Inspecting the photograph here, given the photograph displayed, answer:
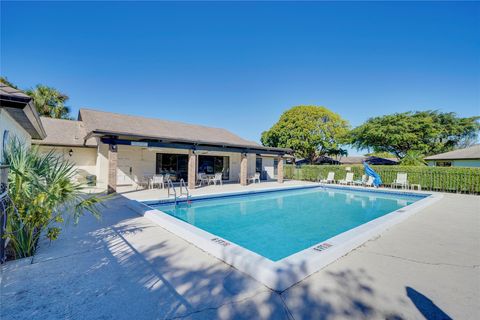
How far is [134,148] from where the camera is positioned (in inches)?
595

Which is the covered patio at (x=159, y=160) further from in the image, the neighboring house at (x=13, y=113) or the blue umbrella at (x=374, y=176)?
the blue umbrella at (x=374, y=176)

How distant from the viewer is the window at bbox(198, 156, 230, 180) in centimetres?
1936

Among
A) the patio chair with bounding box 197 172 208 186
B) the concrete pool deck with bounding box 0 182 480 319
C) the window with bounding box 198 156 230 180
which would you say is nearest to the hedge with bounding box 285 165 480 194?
the window with bounding box 198 156 230 180

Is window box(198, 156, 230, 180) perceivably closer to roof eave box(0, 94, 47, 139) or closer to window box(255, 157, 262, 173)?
window box(255, 157, 262, 173)

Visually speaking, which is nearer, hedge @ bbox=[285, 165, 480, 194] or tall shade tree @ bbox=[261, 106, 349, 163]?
hedge @ bbox=[285, 165, 480, 194]

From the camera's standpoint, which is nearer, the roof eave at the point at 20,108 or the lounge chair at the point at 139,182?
the roof eave at the point at 20,108

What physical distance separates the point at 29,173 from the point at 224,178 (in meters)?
16.9

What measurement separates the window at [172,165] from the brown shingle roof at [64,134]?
4398mm

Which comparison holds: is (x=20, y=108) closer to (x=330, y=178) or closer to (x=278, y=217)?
(x=278, y=217)

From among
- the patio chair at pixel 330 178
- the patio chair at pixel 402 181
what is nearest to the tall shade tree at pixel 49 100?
the patio chair at pixel 330 178

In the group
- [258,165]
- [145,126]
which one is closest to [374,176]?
[258,165]

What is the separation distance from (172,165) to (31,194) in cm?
1357

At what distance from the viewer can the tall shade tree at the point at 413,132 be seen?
2495cm

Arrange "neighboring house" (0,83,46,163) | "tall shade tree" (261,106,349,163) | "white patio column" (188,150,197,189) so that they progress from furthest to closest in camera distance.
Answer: "tall shade tree" (261,106,349,163) < "white patio column" (188,150,197,189) < "neighboring house" (0,83,46,163)
